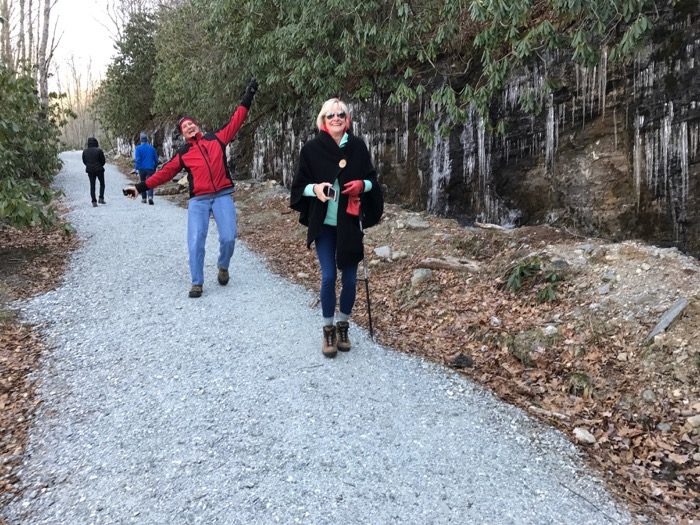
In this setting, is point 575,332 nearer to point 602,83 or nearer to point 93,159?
point 602,83

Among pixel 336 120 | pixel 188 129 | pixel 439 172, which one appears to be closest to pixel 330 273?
pixel 336 120

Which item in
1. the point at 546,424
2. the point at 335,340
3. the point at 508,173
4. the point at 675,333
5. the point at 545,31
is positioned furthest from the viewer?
the point at 508,173

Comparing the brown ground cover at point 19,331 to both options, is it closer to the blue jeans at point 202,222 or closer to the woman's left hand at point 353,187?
the blue jeans at point 202,222

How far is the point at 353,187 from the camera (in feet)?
12.3

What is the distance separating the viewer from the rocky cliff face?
18.8ft

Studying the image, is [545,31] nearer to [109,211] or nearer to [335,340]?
[335,340]

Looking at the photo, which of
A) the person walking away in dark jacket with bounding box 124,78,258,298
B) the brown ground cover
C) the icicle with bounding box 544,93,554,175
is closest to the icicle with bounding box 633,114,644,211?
the icicle with bounding box 544,93,554,175

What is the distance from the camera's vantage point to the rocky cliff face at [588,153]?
5719 millimetres

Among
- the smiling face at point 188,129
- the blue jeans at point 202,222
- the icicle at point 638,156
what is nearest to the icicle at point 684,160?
the icicle at point 638,156

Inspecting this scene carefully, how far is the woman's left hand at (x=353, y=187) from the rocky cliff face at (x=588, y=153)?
13.1 ft

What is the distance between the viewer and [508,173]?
313 inches

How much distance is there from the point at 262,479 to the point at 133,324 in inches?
118

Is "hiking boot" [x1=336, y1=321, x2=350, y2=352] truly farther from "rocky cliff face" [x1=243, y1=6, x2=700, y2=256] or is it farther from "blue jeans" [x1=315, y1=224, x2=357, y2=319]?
"rocky cliff face" [x1=243, y1=6, x2=700, y2=256]

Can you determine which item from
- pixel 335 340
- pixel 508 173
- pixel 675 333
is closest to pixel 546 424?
pixel 675 333
